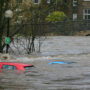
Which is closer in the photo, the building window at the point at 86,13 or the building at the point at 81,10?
the building at the point at 81,10

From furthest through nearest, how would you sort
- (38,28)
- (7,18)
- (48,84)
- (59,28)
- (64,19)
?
(64,19)
(59,28)
(38,28)
(7,18)
(48,84)

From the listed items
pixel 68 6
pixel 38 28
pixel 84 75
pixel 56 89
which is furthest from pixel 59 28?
pixel 56 89

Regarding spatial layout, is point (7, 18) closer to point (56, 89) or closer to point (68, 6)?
point (56, 89)

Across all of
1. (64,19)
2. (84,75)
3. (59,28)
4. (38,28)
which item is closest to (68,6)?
(64,19)

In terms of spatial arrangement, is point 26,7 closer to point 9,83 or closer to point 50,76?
point 50,76

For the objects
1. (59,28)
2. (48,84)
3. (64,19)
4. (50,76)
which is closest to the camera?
(48,84)

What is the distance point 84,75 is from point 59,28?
42295 mm

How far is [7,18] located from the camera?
29000 mm

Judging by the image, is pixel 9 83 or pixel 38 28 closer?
pixel 9 83

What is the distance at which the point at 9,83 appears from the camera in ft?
47.4

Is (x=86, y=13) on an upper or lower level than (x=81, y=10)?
lower

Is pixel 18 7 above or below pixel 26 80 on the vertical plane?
above

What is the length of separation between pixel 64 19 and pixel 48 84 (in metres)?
50.9

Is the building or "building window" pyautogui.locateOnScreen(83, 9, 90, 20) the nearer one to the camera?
the building
